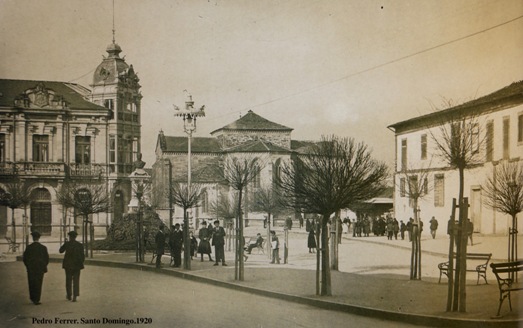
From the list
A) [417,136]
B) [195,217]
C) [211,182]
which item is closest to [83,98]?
[417,136]

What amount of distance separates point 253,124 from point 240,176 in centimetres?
165

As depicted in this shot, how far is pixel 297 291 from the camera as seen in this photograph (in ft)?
39.6

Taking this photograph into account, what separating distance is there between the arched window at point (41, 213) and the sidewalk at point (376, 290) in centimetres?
78

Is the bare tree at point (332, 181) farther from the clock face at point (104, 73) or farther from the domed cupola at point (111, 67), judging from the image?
the clock face at point (104, 73)

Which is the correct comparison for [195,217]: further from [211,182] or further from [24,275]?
[24,275]

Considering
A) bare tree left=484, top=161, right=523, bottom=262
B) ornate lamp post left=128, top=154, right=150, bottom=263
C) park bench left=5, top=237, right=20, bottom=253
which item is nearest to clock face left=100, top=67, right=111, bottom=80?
ornate lamp post left=128, top=154, right=150, bottom=263

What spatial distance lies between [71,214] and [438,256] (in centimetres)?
768

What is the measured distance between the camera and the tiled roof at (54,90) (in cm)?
1064

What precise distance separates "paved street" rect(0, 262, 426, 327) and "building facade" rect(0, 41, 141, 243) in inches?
45.3

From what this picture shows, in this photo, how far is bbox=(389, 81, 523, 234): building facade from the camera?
1105 centimetres

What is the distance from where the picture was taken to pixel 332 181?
39.2 feet

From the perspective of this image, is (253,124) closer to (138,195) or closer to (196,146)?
(138,195)

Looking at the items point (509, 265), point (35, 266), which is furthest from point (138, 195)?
point (509, 265)

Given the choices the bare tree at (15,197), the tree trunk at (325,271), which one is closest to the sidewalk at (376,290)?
the tree trunk at (325,271)
